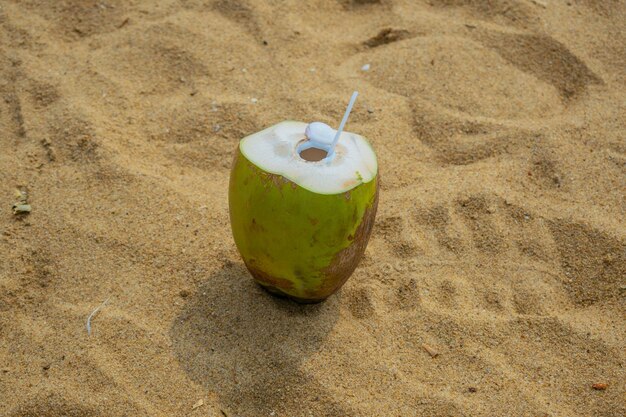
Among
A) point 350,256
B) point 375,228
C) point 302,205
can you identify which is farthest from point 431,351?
point 302,205

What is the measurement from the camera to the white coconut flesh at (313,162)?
1804mm

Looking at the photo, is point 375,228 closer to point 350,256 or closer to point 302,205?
point 350,256

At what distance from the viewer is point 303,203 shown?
1788 mm

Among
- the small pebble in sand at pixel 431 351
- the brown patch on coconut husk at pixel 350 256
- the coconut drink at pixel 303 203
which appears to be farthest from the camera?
the small pebble in sand at pixel 431 351

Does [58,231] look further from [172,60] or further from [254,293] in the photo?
[172,60]

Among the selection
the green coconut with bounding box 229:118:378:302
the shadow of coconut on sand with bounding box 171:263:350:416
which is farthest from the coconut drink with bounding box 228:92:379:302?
the shadow of coconut on sand with bounding box 171:263:350:416

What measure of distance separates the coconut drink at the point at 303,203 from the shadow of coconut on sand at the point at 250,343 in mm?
158

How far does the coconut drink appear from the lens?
5.90 feet

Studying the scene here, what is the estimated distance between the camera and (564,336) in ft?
6.98

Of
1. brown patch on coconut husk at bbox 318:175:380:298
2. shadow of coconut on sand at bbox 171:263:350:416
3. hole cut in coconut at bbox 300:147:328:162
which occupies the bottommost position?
shadow of coconut on sand at bbox 171:263:350:416

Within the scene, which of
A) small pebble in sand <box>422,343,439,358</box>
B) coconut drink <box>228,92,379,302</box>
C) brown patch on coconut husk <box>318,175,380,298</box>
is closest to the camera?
coconut drink <box>228,92,379,302</box>

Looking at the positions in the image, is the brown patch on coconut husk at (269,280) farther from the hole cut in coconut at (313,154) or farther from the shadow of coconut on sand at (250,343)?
the hole cut in coconut at (313,154)

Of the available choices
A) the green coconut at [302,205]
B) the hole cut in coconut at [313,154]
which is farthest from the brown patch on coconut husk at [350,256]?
the hole cut in coconut at [313,154]

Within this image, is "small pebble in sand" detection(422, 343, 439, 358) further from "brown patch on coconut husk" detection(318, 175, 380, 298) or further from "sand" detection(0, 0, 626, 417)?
"brown patch on coconut husk" detection(318, 175, 380, 298)
